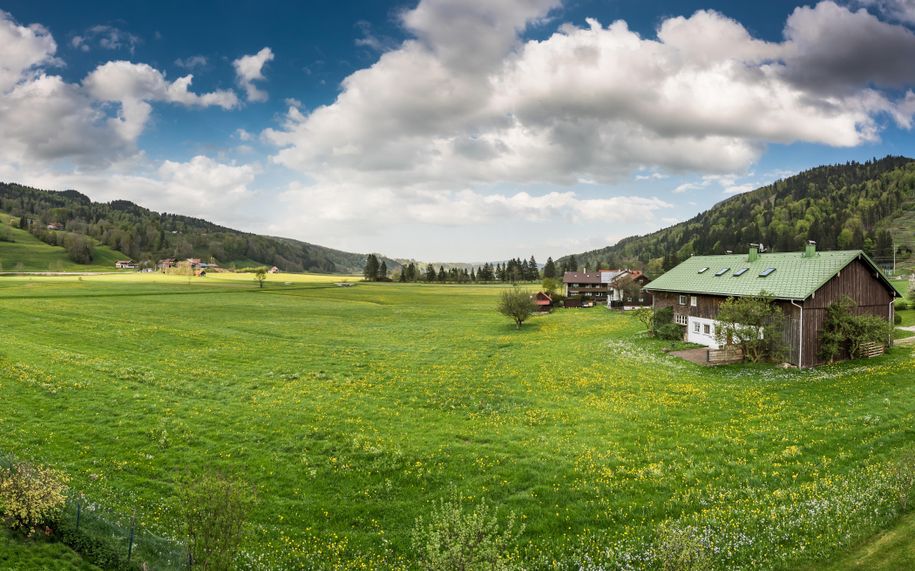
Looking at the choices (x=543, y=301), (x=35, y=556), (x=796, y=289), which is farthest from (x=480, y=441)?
(x=543, y=301)

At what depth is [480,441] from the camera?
22297 millimetres

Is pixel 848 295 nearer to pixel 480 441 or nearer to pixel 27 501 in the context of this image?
pixel 480 441

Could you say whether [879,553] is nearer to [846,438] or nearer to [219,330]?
[846,438]

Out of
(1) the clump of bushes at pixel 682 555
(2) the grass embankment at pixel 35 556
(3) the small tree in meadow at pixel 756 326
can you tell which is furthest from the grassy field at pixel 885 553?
(3) the small tree in meadow at pixel 756 326

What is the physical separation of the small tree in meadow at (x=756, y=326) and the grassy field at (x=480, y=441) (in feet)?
7.33

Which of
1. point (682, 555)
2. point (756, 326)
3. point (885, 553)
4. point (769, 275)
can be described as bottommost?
point (885, 553)

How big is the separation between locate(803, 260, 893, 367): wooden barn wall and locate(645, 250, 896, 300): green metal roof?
0.84 metres

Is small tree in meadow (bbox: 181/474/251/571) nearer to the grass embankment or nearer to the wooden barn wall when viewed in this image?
the grass embankment

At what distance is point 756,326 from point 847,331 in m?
6.85

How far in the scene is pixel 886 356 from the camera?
3697 cm

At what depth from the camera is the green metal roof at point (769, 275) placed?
37.3 meters

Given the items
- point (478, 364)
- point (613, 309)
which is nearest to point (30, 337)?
point (478, 364)

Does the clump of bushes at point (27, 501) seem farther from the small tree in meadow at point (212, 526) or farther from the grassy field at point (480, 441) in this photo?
the small tree in meadow at point (212, 526)

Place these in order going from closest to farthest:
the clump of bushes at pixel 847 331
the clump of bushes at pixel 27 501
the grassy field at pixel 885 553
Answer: the clump of bushes at pixel 27 501 → the grassy field at pixel 885 553 → the clump of bushes at pixel 847 331
